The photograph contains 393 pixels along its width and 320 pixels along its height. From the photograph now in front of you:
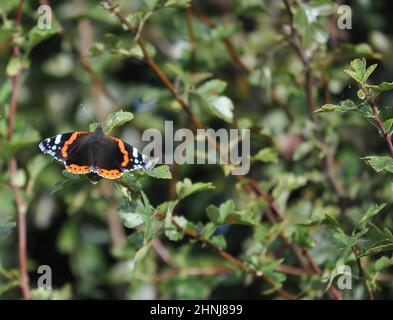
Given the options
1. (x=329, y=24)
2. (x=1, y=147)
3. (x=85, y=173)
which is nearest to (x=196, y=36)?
(x=329, y=24)

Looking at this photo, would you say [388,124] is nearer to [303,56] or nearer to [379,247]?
[379,247]

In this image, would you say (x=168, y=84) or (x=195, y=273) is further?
(x=195, y=273)

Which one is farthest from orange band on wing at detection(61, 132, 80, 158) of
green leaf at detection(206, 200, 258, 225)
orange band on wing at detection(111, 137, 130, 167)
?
green leaf at detection(206, 200, 258, 225)

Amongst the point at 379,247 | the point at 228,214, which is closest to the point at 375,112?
the point at 379,247

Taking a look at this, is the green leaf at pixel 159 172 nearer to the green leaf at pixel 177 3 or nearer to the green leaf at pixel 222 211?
the green leaf at pixel 222 211

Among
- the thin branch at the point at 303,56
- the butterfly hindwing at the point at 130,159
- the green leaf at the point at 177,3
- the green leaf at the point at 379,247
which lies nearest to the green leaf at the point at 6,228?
the butterfly hindwing at the point at 130,159

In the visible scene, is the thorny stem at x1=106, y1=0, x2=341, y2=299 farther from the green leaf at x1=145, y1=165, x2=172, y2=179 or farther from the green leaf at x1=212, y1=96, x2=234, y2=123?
the green leaf at x1=145, y1=165, x2=172, y2=179
